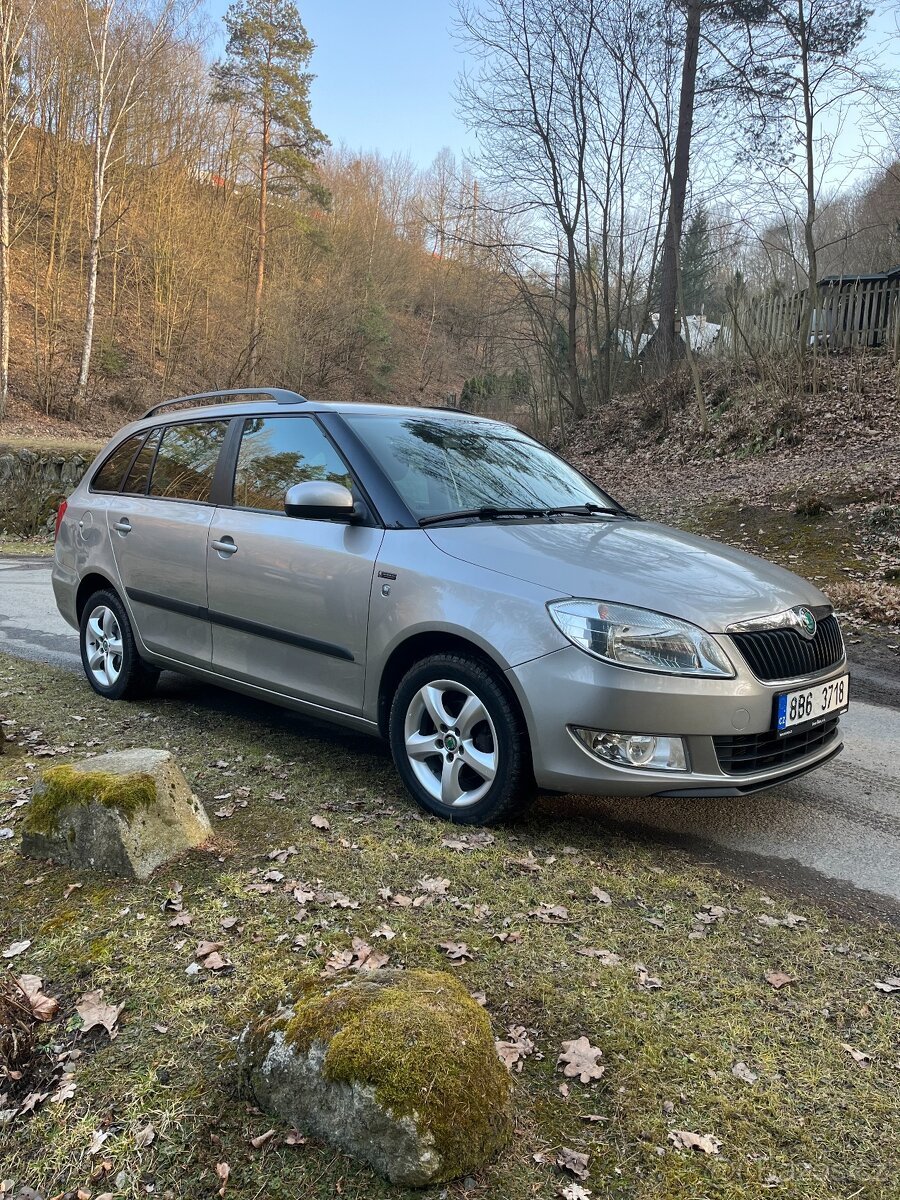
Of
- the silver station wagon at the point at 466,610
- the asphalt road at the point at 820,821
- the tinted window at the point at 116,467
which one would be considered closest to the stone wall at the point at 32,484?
the tinted window at the point at 116,467

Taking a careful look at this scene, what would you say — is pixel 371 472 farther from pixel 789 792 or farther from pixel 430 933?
pixel 789 792

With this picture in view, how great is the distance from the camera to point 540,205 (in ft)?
74.8

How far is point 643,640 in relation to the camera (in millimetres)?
3273

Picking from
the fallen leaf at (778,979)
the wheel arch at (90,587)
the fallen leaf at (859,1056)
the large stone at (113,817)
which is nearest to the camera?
the fallen leaf at (859,1056)

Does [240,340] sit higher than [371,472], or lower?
higher

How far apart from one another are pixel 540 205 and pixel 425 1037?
23.9 m

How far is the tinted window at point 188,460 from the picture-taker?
496cm

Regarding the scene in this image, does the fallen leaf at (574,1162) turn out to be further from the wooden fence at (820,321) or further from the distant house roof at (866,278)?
the distant house roof at (866,278)

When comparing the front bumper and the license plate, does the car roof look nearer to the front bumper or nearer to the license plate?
the front bumper

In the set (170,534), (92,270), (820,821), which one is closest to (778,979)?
(820,821)

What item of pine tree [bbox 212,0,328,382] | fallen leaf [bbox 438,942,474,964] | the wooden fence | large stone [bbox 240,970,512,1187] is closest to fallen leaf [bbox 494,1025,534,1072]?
large stone [bbox 240,970,512,1187]

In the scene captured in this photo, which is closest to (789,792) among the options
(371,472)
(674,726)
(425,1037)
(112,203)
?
(674,726)

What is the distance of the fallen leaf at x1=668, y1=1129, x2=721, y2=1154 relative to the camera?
6.48ft

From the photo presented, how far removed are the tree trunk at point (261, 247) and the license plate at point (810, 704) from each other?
30819mm
